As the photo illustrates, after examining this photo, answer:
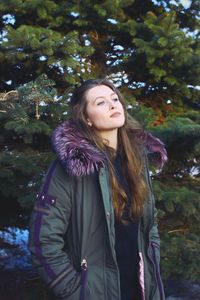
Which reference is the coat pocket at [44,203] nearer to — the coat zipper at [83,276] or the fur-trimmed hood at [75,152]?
the fur-trimmed hood at [75,152]

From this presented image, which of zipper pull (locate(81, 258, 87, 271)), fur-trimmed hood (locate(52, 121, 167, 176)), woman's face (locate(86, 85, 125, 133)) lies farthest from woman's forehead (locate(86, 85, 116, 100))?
zipper pull (locate(81, 258, 87, 271))

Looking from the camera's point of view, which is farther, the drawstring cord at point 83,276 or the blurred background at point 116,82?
the blurred background at point 116,82

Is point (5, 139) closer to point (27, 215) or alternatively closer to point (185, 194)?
point (27, 215)

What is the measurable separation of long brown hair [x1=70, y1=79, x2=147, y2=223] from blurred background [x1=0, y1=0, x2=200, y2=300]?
78 centimetres

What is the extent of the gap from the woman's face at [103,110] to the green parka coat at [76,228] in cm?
20

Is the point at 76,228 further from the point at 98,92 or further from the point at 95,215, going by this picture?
the point at 98,92

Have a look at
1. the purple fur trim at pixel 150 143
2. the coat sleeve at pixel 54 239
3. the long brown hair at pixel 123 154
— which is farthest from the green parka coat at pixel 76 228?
the purple fur trim at pixel 150 143

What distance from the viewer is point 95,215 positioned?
7.32 ft

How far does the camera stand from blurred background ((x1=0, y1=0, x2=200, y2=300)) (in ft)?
11.3

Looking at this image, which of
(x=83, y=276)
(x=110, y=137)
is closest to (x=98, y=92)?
(x=110, y=137)

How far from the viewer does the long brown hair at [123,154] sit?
2336mm

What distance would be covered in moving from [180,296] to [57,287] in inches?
130

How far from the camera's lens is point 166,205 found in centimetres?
360

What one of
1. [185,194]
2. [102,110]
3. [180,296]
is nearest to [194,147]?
[185,194]
